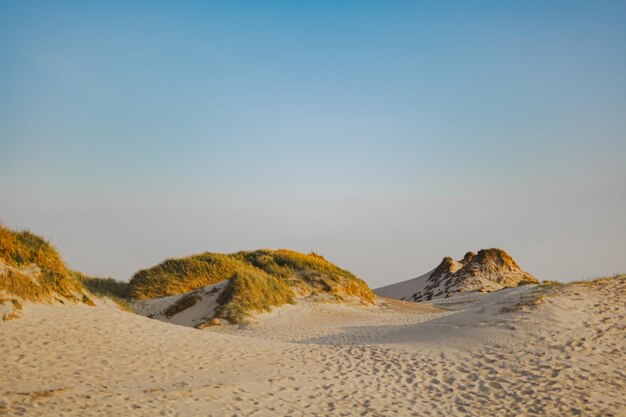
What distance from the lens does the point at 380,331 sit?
17516 mm

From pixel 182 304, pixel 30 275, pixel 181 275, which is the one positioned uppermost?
pixel 181 275

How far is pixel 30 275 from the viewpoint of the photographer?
1306 cm

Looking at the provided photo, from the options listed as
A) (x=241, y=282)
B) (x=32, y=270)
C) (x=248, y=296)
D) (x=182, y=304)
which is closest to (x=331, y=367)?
(x=32, y=270)

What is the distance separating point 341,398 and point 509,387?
11.5 feet

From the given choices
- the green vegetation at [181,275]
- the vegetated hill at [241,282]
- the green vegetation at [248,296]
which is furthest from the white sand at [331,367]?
the green vegetation at [181,275]

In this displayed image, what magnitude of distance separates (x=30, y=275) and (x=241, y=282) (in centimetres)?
978

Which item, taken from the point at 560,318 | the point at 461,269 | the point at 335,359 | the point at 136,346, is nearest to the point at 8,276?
the point at 136,346

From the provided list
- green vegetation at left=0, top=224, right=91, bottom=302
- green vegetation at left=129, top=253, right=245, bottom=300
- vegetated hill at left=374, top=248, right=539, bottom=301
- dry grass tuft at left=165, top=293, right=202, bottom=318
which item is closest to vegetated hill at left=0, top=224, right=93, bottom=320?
green vegetation at left=0, top=224, right=91, bottom=302

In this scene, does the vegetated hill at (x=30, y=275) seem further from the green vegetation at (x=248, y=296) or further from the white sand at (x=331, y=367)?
the green vegetation at (x=248, y=296)

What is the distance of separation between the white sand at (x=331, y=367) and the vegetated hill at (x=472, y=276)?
79.9 feet

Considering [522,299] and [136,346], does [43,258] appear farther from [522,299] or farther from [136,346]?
[522,299]

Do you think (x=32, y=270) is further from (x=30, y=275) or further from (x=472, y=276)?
(x=472, y=276)

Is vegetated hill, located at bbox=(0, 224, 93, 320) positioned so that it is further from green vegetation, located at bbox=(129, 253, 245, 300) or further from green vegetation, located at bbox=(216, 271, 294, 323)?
green vegetation, located at bbox=(129, 253, 245, 300)

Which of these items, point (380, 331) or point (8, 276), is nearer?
point (8, 276)
